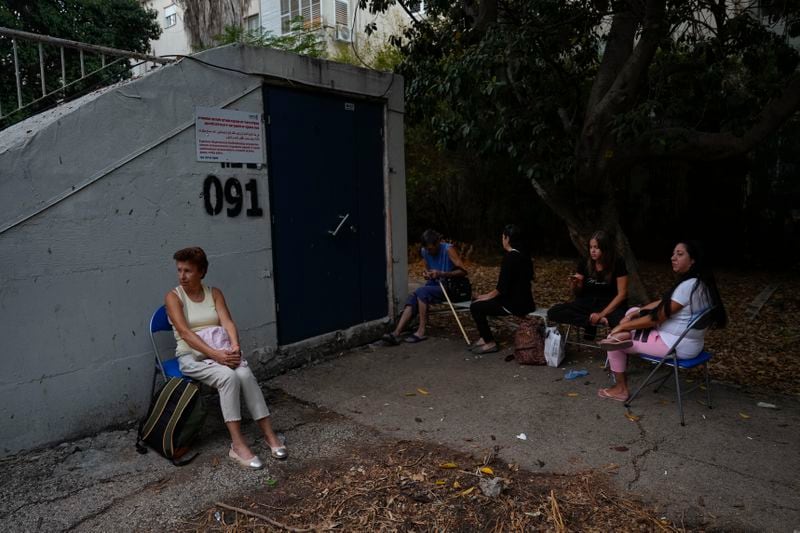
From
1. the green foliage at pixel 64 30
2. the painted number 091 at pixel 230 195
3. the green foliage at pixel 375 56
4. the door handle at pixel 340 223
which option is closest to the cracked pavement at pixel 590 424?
the door handle at pixel 340 223

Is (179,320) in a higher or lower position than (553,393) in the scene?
higher

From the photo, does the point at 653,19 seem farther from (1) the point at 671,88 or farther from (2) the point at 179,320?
(2) the point at 179,320

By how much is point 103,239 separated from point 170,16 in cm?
2524

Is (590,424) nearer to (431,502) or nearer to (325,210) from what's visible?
(431,502)

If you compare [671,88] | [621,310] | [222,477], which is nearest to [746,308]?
[671,88]

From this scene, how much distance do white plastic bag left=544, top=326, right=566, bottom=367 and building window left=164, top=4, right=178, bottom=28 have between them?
24925 millimetres

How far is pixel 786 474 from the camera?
3561 millimetres

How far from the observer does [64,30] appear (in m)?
14.5

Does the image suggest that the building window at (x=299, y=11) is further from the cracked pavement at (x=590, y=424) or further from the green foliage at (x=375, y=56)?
the cracked pavement at (x=590, y=424)

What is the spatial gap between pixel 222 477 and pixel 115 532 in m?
0.68

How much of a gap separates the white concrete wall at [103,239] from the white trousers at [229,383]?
706 mm

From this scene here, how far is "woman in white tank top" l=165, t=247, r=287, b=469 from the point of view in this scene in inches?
152

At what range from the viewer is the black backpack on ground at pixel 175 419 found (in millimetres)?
3804

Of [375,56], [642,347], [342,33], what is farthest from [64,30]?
[642,347]
